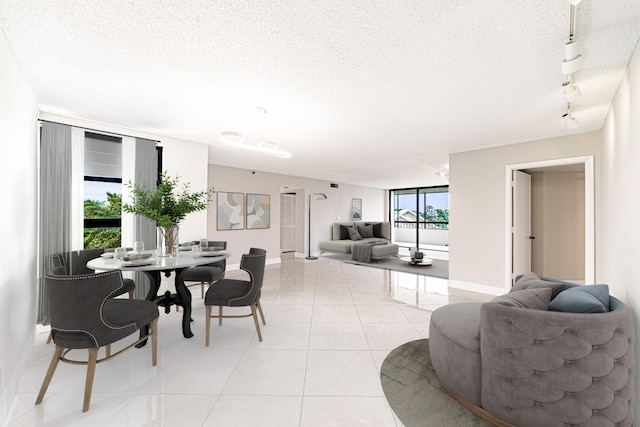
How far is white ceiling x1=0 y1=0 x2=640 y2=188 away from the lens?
159 cm

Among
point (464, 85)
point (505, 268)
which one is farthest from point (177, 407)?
point (505, 268)

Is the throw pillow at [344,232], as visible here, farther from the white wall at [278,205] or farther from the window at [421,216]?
the window at [421,216]

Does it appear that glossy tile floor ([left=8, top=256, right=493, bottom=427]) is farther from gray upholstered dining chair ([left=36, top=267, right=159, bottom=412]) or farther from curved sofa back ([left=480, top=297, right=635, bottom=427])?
curved sofa back ([left=480, top=297, right=635, bottom=427])

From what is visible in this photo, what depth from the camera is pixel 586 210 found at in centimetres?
373

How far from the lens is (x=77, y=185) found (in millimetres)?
3295

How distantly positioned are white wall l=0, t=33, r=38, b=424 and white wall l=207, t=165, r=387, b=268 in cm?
351

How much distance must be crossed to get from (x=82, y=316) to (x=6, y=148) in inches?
54.4

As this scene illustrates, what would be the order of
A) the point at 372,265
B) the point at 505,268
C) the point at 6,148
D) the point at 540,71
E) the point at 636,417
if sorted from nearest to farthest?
1. the point at 636,417
2. the point at 6,148
3. the point at 540,71
4. the point at 505,268
5. the point at 372,265

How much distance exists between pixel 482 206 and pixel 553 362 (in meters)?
3.62

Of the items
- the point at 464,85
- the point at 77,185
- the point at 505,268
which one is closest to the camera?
the point at 464,85

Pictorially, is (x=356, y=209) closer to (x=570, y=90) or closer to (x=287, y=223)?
(x=287, y=223)

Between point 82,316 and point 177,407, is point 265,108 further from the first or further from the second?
point 177,407

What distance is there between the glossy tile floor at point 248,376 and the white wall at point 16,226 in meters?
0.22

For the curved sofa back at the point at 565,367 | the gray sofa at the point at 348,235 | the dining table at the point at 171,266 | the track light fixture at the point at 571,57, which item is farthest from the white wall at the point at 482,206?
the dining table at the point at 171,266
